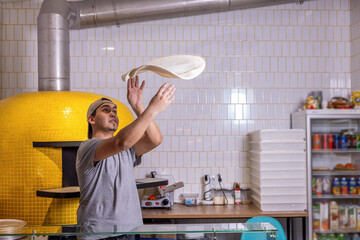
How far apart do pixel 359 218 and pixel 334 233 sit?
0.92 ft

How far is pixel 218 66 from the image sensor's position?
433cm

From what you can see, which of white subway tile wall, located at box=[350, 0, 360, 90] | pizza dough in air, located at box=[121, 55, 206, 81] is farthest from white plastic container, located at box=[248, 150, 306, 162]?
pizza dough in air, located at box=[121, 55, 206, 81]

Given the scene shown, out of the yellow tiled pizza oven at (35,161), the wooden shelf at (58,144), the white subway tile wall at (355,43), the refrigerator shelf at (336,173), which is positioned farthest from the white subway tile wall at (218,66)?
the wooden shelf at (58,144)

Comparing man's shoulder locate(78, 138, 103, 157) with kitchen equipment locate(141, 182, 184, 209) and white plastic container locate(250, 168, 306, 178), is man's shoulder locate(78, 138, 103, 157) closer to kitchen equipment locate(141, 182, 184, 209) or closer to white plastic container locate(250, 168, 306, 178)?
kitchen equipment locate(141, 182, 184, 209)

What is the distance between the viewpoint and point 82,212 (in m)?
1.85

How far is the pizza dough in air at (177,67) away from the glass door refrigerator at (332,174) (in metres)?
2.21

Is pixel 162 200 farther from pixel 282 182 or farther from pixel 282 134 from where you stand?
pixel 282 134

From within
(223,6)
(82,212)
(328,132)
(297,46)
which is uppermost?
(223,6)

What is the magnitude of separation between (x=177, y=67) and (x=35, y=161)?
167 cm

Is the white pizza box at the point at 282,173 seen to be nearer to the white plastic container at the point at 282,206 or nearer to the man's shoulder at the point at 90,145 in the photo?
the white plastic container at the point at 282,206

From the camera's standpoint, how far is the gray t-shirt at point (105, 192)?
181 cm

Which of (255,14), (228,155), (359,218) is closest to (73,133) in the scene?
(228,155)

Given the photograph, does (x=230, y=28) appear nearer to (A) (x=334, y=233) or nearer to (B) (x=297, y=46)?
(B) (x=297, y=46)

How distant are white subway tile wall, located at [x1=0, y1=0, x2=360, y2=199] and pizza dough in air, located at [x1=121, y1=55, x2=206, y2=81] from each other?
234cm
